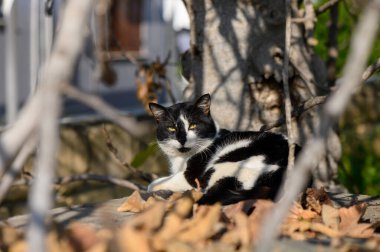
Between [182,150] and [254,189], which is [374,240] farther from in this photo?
[182,150]

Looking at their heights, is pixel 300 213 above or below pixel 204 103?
below

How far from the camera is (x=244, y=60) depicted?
397 centimetres

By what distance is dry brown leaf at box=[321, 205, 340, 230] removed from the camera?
8.25 feet

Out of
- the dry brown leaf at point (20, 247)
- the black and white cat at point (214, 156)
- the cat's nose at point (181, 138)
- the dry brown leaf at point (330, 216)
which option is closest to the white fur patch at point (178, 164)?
the black and white cat at point (214, 156)

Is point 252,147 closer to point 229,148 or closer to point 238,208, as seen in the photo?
point 229,148

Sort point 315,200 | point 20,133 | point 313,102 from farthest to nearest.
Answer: point 313,102 < point 315,200 < point 20,133

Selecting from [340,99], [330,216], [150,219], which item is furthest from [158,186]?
[340,99]

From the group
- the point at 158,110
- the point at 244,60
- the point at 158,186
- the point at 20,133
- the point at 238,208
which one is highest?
the point at 244,60

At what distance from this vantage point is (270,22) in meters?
3.99

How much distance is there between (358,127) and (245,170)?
453cm

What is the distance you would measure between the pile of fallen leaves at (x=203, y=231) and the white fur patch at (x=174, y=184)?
0.75m

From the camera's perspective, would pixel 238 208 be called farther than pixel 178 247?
Yes

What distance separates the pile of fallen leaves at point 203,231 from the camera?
6.32 ft

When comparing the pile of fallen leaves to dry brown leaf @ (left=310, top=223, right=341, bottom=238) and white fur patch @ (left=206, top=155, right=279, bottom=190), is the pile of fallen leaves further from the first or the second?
white fur patch @ (left=206, top=155, right=279, bottom=190)
